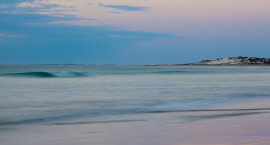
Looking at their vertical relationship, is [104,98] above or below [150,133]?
above

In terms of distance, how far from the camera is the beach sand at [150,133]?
18.6 ft

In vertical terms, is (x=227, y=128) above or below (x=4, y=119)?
below

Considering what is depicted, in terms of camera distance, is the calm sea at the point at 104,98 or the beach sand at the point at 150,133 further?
the calm sea at the point at 104,98

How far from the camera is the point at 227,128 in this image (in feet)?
22.5

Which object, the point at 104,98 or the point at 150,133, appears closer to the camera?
the point at 150,133

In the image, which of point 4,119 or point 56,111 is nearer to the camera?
point 4,119

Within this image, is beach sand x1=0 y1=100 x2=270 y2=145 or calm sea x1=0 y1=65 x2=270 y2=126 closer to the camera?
beach sand x1=0 y1=100 x2=270 y2=145

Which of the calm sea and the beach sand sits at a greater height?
the calm sea

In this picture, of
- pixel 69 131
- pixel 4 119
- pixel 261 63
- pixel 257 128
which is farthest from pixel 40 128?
pixel 261 63

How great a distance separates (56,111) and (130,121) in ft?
10.6

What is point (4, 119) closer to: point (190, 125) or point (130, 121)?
point (130, 121)

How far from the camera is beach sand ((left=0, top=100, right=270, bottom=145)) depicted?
567 centimetres

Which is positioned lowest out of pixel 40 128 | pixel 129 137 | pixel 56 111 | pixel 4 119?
pixel 129 137

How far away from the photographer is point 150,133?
6.45m
